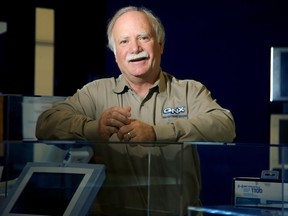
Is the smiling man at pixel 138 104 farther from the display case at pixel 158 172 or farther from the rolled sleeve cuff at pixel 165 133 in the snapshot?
the display case at pixel 158 172

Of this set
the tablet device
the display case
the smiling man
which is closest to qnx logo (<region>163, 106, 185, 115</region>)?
the smiling man

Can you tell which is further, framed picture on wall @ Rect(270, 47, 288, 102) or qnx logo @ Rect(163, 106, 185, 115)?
framed picture on wall @ Rect(270, 47, 288, 102)

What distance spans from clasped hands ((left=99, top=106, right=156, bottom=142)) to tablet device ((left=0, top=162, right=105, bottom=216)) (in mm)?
315

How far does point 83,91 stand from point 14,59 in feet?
1.17

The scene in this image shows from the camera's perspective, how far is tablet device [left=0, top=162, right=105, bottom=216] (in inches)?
56.0

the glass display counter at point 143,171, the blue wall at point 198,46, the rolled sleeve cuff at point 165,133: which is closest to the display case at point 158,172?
the glass display counter at point 143,171

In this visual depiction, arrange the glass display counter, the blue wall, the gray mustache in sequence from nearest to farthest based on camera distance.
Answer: the glass display counter → the gray mustache → the blue wall

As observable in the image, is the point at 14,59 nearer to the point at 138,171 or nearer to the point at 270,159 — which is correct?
the point at 138,171

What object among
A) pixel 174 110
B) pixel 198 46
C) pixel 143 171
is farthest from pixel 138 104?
pixel 143 171

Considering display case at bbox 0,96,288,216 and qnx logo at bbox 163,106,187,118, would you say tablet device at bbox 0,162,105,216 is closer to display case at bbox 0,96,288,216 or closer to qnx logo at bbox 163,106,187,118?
display case at bbox 0,96,288,216

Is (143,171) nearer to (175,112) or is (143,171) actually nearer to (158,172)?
(158,172)

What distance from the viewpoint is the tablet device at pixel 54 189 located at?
1423 millimetres

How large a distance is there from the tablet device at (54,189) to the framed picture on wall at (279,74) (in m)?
0.86

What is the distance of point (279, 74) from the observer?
81.6 inches
